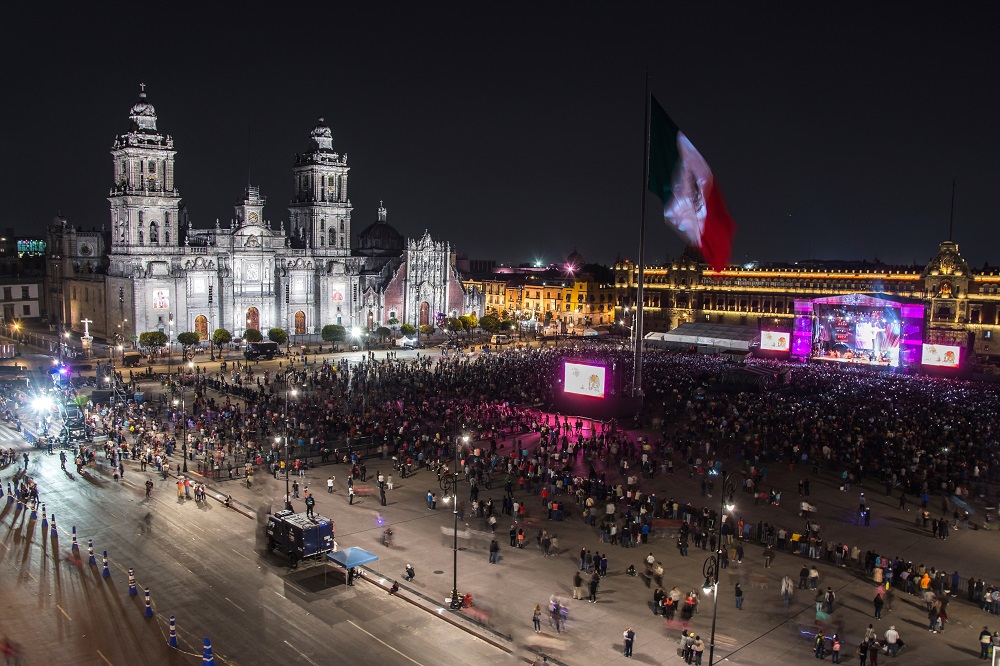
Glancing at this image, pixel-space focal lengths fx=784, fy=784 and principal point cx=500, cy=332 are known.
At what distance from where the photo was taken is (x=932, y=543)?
28.6 m

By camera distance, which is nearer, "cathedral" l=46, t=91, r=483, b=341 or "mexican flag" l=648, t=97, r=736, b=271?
"mexican flag" l=648, t=97, r=736, b=271

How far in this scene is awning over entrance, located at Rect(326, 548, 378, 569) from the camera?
23984 mm

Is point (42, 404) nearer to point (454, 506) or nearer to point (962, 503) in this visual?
point (454, 506)

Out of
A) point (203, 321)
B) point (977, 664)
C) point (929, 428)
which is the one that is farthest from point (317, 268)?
point (977, 664)

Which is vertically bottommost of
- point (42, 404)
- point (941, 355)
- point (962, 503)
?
point (962, 503)

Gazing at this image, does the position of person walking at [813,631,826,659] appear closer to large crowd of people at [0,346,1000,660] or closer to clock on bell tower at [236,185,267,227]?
large crowd of people at [0,346,1000,660]

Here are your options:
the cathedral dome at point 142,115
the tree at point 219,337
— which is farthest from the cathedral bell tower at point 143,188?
the tree at point 219,337

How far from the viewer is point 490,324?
9300 centimetres

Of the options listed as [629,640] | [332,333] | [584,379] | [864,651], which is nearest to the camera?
[864,651]

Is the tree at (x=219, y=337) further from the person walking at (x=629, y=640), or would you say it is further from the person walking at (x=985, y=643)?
the person walking at (x=985, y=643)

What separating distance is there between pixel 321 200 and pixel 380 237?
17.7 m

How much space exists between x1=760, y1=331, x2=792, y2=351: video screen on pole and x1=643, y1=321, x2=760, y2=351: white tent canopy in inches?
253

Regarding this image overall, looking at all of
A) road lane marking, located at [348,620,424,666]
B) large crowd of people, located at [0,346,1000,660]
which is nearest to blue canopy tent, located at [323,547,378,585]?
road lane marking, located at [348,620,424,666]

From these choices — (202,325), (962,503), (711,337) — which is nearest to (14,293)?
(202,325)
